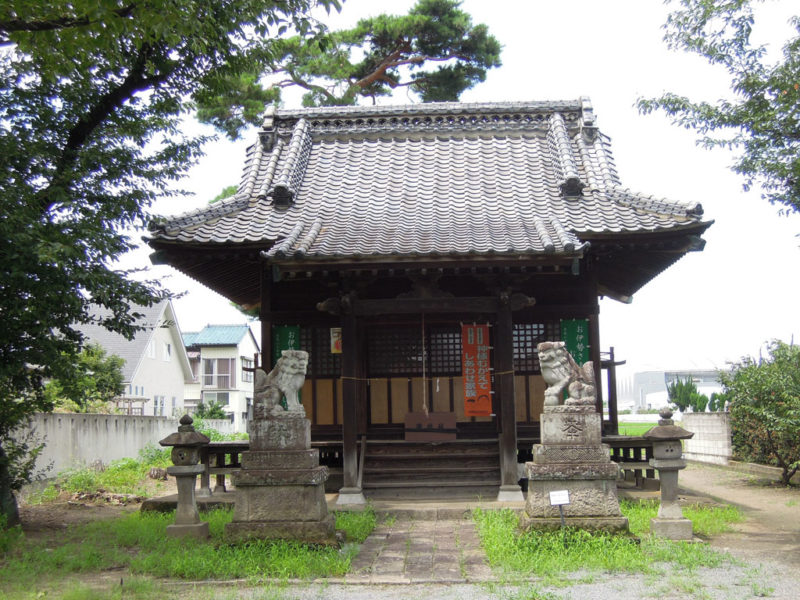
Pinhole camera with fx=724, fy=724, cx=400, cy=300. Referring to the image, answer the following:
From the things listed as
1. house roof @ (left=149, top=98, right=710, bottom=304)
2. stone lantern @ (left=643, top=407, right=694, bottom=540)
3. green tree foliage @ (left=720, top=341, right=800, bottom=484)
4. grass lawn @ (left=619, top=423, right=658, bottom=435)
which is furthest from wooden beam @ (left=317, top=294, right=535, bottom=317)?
grass lawn @ (left=619, top=423, right=658, bottom=435)

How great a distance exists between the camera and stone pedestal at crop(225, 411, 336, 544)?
8.30 m

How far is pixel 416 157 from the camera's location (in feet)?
50.7

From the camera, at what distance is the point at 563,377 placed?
345 inches

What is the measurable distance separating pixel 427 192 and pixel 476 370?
3687 mm

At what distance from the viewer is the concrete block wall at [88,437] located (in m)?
15.9

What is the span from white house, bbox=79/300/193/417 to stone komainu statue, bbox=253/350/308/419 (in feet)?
74.6

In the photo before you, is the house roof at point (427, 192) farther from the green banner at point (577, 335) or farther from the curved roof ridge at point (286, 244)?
the green banner at point (577, 335)

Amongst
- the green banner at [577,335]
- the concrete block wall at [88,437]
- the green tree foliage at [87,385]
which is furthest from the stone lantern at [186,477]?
the green banner at [577,335]

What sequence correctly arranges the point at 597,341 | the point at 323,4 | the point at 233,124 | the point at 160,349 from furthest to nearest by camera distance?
the point at 160,349 → the point at 233,124 → the point at 597,341 → the point at 323,4

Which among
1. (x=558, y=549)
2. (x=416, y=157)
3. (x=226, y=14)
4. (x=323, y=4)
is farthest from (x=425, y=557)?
(x=416, y=157)

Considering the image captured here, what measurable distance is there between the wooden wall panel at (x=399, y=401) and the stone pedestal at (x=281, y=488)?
15.6ft

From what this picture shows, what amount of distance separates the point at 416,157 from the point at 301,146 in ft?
8.00

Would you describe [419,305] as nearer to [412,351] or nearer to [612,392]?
[412,351]

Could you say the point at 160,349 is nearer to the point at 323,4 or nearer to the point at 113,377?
the point at 113,377
